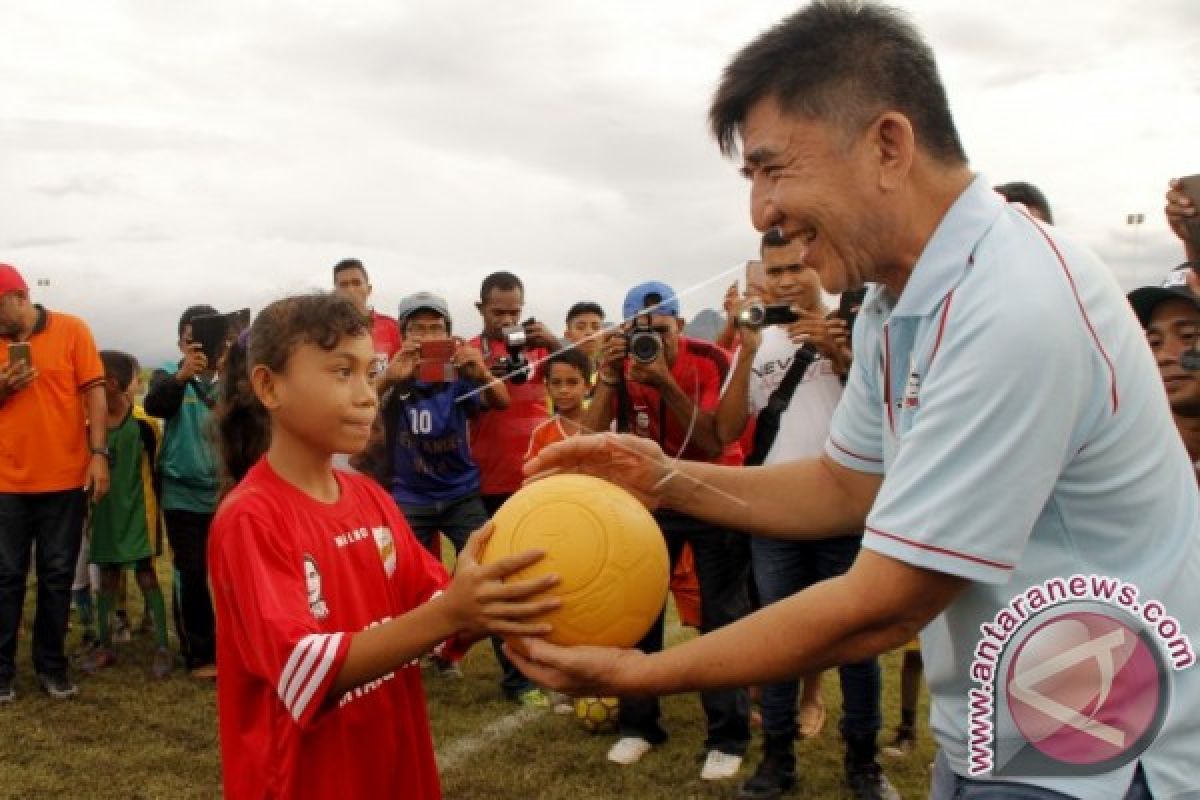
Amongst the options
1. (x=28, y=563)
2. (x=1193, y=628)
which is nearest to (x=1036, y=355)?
(x=1193, y=628)

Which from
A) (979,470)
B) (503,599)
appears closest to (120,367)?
(503,599)

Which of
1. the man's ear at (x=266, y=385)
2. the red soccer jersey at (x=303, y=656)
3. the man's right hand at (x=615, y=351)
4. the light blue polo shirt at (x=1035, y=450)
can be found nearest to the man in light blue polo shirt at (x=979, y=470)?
the light blue polo shirt at (x=1035, y=450)

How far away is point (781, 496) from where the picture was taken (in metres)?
2.90

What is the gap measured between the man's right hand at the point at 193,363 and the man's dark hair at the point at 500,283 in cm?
227

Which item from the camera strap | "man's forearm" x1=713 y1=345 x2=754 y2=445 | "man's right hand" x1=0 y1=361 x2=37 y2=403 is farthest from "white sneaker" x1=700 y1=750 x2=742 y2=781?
"man's right hand" x1=0 y1=361 x2=37 y2=403

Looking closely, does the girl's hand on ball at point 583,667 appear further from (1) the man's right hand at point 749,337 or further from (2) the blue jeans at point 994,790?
(1) the man's right hand at point 749,337

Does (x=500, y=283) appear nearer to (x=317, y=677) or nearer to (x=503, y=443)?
(x=503, y=443)

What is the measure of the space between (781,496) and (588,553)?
2.45 ft

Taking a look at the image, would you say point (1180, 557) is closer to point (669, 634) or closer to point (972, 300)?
point (972, 300)

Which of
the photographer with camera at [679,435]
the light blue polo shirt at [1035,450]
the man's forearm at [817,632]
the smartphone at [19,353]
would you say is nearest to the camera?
the light blue polo shirt at [1035,450]

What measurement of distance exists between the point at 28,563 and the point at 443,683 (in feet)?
9.72

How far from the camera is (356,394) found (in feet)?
9.82

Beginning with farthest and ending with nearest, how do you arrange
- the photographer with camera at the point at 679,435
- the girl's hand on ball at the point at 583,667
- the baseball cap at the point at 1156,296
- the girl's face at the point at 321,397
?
the photographer with camera at the point at 679,435 < the baseball cap at the point at 1156,296 < the girl's face at the point at 321,397 < the girl's hand on ball at the point at 583,667

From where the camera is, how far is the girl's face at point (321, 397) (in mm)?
2928
